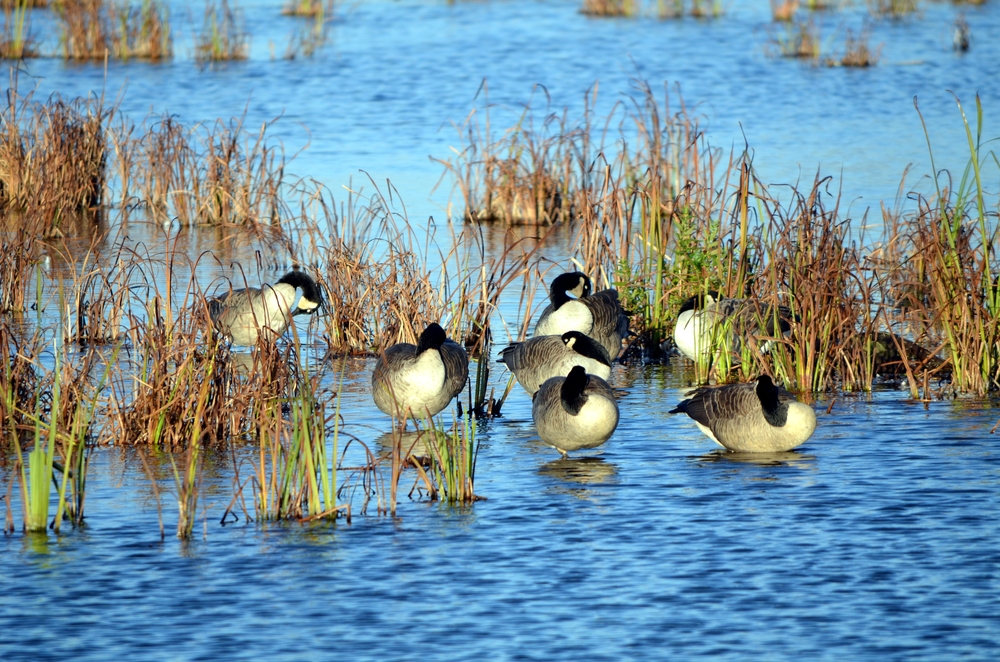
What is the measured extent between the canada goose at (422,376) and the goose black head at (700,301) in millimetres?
2210

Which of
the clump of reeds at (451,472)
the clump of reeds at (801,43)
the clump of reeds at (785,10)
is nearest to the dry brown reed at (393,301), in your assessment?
the clump of reeds at (451,472)

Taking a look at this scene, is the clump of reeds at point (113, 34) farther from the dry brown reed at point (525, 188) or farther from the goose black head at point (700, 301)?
the goose black head at point (700, 301)

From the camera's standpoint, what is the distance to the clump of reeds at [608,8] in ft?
118

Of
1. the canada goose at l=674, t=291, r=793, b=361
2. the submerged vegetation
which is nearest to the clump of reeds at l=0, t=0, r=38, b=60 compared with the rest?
the submerged vegetation

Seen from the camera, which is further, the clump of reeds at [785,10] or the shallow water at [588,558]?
the clump of reeds at [785,10]

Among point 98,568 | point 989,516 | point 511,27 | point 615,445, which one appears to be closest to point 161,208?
point 615,445

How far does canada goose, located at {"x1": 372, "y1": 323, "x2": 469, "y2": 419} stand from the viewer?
29.5 feet

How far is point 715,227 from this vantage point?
1123 cm

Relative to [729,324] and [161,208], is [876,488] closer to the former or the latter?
[729,324]

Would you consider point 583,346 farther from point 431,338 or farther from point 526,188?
point 526,188

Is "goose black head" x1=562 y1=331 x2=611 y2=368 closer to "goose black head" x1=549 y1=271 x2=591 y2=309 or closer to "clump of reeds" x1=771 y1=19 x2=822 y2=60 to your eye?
"goose black head" x1=549 y1=271 x2=591 y2=309

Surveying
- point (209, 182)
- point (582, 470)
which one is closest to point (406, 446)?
point (582, 470)

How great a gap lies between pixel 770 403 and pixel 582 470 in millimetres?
1214

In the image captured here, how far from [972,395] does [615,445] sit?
2852mm
